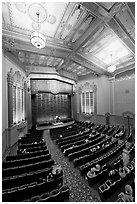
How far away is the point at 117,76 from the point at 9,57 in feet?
39.8

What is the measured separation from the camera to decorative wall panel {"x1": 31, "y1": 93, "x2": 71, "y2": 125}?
43.0 ft

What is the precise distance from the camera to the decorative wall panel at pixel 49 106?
1311cm

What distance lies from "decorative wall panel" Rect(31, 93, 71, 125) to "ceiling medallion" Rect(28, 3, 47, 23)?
9.11 meters

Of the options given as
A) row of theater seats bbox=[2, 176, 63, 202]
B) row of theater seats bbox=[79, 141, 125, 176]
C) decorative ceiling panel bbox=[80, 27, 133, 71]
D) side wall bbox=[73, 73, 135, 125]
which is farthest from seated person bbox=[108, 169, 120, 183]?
side wall bbox=[73, 73, 135, 125]

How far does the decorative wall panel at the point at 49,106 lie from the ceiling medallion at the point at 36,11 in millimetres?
9114

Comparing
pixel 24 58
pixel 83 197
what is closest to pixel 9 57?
pixel 24 58

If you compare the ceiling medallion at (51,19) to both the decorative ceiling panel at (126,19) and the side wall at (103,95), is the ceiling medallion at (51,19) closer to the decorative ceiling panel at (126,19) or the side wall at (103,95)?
the decorative ceiling panel at (126,19)

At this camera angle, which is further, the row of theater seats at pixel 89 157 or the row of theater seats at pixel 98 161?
the row of theater seats at pixel 89 157

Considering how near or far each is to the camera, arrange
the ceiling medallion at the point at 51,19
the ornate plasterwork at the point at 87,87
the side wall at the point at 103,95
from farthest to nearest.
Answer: the ornate plasterwork at the point at 87,87
the side wall at the point at 103,95
the ceiling medallion at the point at 51,19

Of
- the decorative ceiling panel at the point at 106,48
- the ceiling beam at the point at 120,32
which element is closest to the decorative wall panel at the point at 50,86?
the decorative ceiling panel at the point at 106,48

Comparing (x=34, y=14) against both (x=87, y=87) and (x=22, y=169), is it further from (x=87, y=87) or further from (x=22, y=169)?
(x=87, y=87)

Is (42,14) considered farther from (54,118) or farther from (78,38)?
(54,118)

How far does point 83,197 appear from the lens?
3117 mm

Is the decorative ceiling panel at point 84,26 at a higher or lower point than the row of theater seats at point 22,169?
higher
